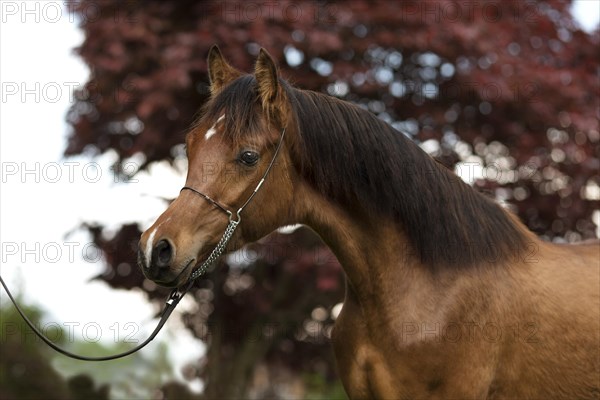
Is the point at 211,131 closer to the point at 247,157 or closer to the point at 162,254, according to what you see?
the point at 247,157

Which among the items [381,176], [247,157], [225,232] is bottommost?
[225,232]

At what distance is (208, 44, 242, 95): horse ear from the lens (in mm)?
4125

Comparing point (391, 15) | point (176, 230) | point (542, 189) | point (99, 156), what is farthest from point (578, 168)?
point (176, 230)

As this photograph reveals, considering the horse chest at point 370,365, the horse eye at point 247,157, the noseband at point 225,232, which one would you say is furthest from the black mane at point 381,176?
the horse chest at point 370,365

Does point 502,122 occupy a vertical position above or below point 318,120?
below

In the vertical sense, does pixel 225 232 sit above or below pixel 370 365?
above

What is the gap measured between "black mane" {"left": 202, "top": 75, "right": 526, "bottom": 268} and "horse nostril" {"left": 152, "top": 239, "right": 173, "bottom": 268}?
0.80m

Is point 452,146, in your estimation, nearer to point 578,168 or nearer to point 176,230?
point 578,168

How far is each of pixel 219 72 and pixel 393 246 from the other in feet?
4.53

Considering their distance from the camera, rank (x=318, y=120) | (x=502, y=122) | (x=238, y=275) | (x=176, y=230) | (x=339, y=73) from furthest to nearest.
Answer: (x=238, y=275)
(x=502, y=122)
(x=339, y=73)
(x=318, y=120)
(x=176, y=230)

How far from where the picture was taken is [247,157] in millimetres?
3609

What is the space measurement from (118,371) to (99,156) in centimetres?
281

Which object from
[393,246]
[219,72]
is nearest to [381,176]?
[393,246]

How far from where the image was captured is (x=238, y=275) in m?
8.78
